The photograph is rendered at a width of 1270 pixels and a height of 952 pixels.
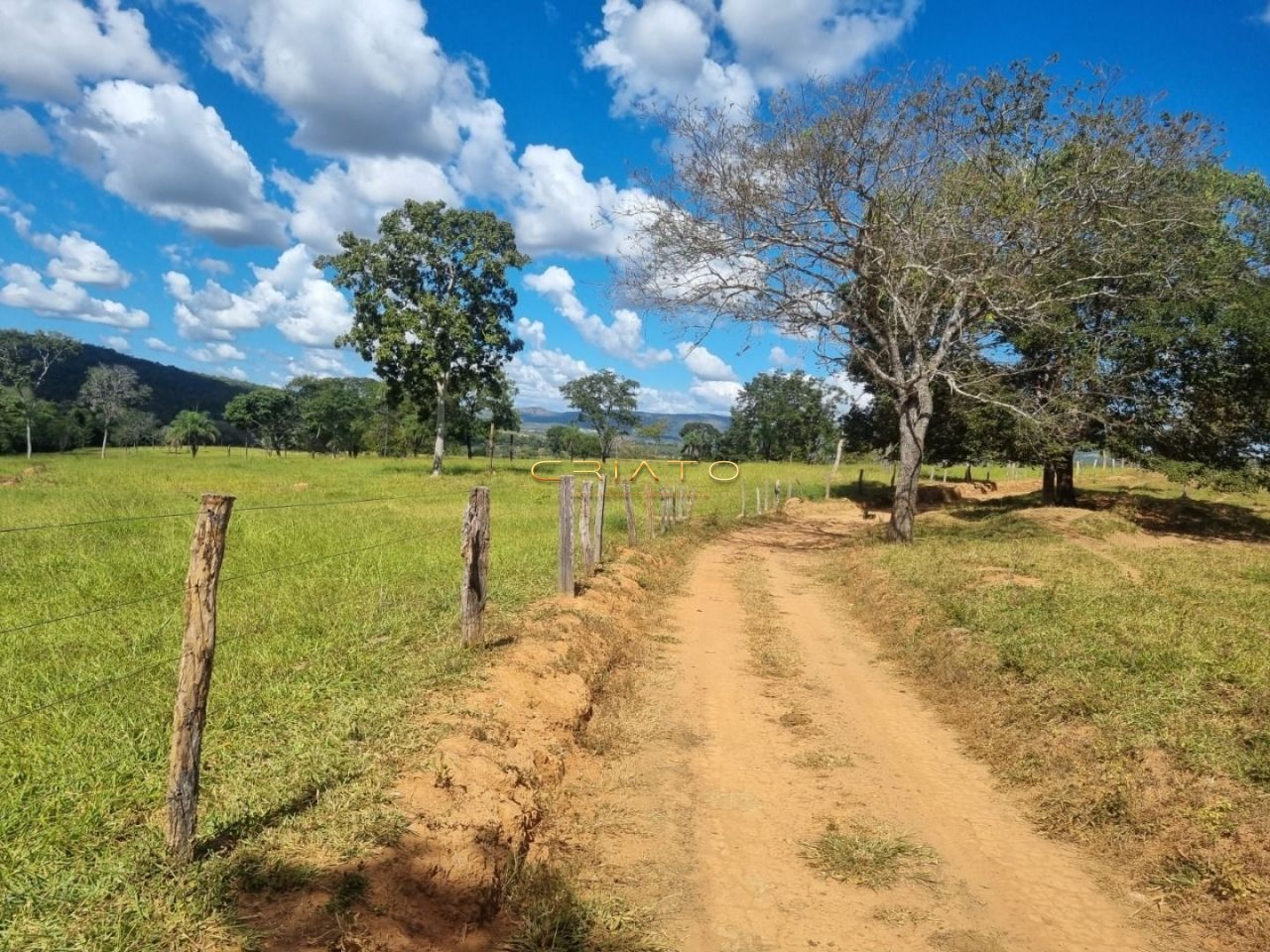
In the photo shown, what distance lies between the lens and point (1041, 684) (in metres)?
6.94

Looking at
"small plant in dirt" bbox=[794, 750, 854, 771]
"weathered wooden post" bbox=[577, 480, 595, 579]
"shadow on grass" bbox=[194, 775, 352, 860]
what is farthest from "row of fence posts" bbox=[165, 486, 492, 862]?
"weathered wooden post" bbox=[577, 480, 595, 579]

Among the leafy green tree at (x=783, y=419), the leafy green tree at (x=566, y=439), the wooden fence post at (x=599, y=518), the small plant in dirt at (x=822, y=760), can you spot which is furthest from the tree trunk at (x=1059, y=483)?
the leafy green tree at (x=566, y=439)

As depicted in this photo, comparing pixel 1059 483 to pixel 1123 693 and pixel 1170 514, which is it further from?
pixel 1123 693

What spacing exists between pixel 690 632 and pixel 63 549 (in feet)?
32.9

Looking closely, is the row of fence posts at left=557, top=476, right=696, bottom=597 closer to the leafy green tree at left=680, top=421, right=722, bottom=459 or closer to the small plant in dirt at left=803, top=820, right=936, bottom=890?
the small plant in dirt at left=803, top=820, right=936, bottom=890

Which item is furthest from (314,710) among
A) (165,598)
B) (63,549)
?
(63,549)

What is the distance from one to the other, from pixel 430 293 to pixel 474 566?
31.9 meters

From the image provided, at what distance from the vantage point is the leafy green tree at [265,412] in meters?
90.2

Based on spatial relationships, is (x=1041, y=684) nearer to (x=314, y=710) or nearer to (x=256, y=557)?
(x=314, y=710)

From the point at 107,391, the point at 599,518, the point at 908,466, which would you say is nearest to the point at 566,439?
the point at 107,391

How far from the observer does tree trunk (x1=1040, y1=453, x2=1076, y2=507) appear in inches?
953

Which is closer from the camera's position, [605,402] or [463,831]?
[463,831]

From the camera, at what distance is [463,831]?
4.43 meters

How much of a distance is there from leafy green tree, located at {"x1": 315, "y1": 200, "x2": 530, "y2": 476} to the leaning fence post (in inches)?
1295
